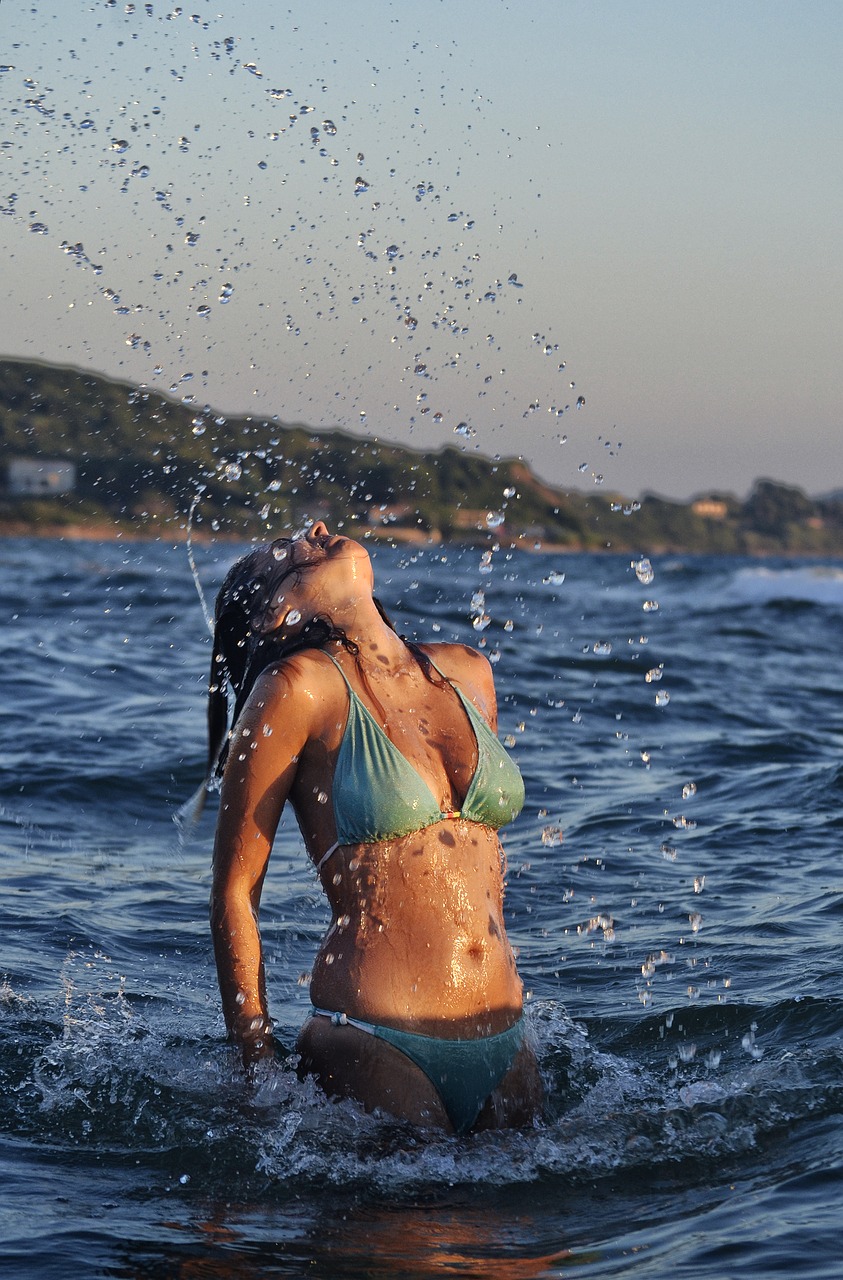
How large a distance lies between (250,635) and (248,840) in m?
0.71

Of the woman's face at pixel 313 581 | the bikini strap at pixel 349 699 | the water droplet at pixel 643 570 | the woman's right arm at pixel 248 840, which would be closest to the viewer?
the woman's right arm at pixel 248 840

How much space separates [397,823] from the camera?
4156mm

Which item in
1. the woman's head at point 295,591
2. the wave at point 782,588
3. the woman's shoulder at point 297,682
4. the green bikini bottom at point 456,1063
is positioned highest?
the woman's head at point 295,591

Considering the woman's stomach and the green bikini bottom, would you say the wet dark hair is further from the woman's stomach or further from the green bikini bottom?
the green bikini bottom

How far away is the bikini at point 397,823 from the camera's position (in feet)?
13.6

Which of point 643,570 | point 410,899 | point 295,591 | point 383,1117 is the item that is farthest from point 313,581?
point 643,570

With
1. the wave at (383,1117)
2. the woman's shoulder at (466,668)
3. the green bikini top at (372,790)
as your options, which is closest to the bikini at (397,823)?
the green bikini top at (372,790)

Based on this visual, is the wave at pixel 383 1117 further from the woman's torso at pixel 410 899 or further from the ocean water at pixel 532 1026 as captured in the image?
the woman's torso at pixel 410 899

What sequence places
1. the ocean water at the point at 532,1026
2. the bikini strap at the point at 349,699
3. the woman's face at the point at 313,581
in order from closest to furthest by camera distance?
the ocean water at the point at 532,1026 < the bikini strap at the point at 349,699 < the woman's face at the point at 313,581

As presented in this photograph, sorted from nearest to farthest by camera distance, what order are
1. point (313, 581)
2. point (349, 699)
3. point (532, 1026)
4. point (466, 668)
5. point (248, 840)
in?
1. point (248, 840)
2. point (349, 699)
3. point (313, 581)
4. point (466, 668)
5. point (532, 1026)

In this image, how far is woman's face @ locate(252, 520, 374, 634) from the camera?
14.3ft

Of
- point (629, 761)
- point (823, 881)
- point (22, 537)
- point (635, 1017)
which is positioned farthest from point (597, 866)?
point (22, 537)

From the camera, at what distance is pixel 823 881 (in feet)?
26.7

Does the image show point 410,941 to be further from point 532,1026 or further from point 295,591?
point 532,1026
